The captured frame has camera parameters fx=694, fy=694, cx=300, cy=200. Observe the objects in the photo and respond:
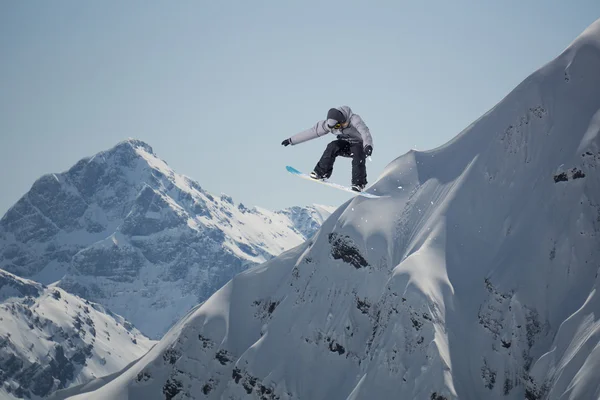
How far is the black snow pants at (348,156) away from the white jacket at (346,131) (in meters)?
1.14

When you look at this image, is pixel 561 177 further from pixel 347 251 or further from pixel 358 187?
pixel 358 187

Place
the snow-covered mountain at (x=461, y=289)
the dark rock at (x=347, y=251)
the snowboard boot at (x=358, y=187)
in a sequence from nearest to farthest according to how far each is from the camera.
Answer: the snowboard boot at (x=358, y=187) < the snow-covered mountain at (x=461, y=289) < the dark rock at (x=347, y=251)

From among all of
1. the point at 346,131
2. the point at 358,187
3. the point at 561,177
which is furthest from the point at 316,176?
the point at 561,177

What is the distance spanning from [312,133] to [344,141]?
344 cm

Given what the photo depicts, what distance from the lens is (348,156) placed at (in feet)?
116

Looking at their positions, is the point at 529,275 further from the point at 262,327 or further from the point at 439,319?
the point at 262,327

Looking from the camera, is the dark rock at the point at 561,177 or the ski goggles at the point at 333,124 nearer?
the ski goggles at the point at 333,124

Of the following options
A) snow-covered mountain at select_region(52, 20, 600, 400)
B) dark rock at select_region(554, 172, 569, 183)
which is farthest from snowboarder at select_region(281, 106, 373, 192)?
dark rock at select_region(554, 172, 569, 183)

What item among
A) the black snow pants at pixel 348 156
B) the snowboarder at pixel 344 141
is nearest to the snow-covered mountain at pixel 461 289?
the black snow pants at pixel 348 156

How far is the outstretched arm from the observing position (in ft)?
102

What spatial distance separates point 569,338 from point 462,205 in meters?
48.2

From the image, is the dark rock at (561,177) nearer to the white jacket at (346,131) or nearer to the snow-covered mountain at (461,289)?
the snow-covered mountain at (461,289)

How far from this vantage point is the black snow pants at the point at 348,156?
33.7 metres

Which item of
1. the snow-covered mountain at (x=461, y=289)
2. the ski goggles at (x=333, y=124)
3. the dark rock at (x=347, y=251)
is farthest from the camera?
the dark rock at (x=347, y=251)
